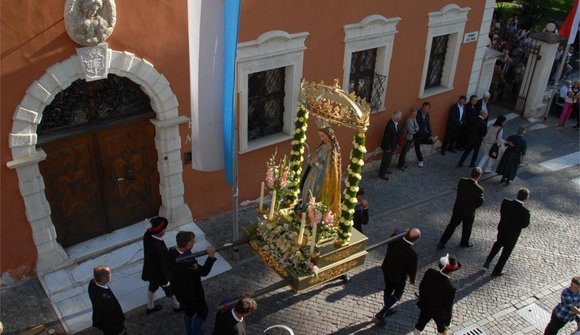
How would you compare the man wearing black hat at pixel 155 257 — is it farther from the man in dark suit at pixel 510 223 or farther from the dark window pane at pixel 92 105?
the man in dark suit at pixel 510 223

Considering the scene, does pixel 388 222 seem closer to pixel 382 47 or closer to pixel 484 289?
pixel 484 289

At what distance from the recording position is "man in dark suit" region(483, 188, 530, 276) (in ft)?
27.7

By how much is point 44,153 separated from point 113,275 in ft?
7.42

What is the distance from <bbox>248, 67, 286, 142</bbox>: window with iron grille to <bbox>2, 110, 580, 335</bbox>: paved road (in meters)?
1.67

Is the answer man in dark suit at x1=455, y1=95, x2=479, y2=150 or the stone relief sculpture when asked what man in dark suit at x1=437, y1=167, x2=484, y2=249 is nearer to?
man in dark suit at x1=455, y1=95, x2=479, y2=150

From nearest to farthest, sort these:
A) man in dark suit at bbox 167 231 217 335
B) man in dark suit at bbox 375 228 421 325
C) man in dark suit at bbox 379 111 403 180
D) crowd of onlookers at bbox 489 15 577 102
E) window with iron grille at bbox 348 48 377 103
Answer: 1. man in dark suit at bbox 167 231 217 335
2. man in dark suit at bbox 375 228 421 325
3. window with iron grille at bbox 348 48 377 103
4. man in dark suit at bbox 379 111 403 180
5. crowd of onlookers at bbox 489 15 577 102

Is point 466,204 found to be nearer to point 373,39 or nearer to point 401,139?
point 401,139

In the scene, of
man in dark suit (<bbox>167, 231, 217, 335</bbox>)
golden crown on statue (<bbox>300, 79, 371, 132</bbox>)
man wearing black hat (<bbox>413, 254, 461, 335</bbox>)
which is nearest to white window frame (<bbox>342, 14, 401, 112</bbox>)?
golden crown on statue (<bbox>300, 79, 371, 132</bbox>)

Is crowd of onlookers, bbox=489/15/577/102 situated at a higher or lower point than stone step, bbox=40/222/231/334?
higher

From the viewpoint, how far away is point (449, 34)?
12.3m

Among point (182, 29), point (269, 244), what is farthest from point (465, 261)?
point (182, 29)

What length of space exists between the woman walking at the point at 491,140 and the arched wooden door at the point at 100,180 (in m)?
7.51

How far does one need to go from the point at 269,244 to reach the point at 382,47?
535cm

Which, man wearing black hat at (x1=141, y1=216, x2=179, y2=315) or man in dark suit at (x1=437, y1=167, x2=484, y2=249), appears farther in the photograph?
man in dark suit at (x1=437, y1=167, x2=484, y2=249)
